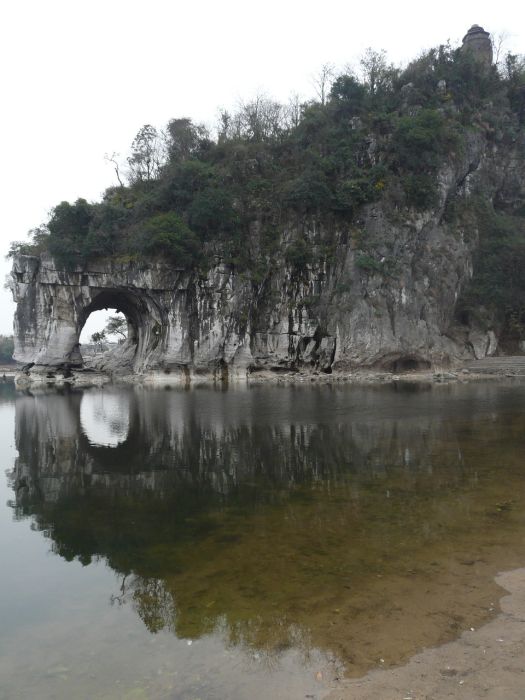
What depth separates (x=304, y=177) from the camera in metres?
45.3

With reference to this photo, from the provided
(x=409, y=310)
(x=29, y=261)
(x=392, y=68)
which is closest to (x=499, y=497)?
(x=409, y=310)

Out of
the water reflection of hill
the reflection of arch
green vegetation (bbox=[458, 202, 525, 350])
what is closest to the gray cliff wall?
green vegetation (bbox=[458, 202, 525, 350])

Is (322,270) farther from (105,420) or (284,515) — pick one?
(284,515)

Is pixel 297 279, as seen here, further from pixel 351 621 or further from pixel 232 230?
pixel 351 621

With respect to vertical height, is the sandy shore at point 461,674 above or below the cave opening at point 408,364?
below

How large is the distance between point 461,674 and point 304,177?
44.7 m

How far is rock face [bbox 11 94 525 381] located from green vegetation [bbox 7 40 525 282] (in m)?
0.82

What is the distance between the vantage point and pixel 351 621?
4934mm

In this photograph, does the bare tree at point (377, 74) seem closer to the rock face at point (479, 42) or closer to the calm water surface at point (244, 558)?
the rock face at point (479, 42)

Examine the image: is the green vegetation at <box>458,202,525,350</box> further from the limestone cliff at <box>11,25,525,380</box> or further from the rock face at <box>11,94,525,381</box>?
the rock face at <box>11,94,525,381</box>

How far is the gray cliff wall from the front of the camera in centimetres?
4434

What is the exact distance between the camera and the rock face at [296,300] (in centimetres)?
4428

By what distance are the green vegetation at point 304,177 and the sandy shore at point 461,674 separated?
40480 mm

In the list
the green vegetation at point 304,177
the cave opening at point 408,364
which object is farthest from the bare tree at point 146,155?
the cave opening at point 408,364
